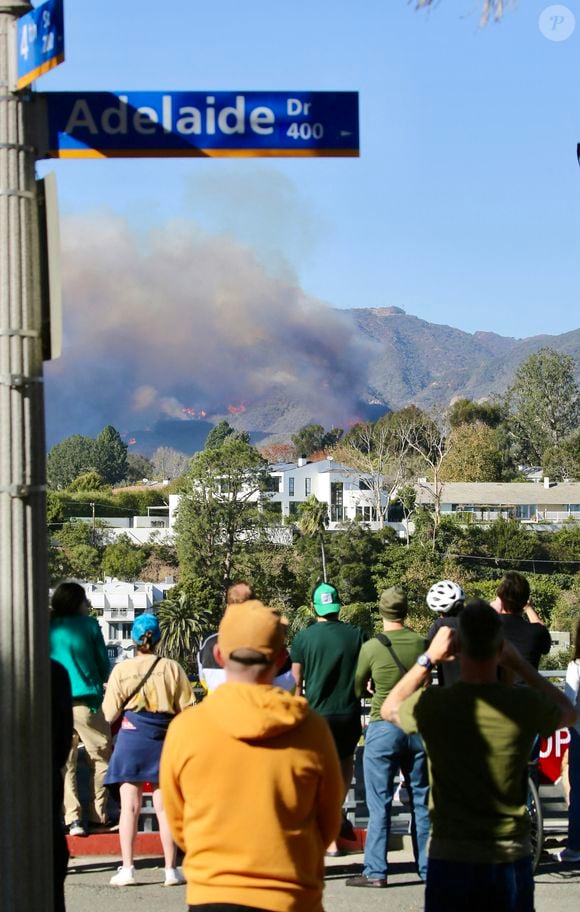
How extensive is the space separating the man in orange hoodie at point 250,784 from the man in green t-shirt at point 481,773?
608mm

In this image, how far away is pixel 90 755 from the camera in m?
6.38

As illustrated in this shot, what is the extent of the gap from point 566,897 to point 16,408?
4.04m

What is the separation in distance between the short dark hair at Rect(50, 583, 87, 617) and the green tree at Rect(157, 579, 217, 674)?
53.4 metres

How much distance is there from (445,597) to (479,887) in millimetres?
2103

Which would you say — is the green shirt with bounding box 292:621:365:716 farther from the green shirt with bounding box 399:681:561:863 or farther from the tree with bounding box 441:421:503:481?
the tree with bounding box 441:421:503:481

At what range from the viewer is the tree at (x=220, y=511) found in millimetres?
78438

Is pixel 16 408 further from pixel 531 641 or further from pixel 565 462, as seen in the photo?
pixel 565 462

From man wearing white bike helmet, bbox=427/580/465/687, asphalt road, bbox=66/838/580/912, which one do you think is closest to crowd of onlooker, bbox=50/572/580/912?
man wearing white bike helmet, bbox=427/580/465/687

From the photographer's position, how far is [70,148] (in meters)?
2.98

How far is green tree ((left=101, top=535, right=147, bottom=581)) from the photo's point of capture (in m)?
82.8

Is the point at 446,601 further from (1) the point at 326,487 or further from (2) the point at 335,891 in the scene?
(1) the point at 326,487

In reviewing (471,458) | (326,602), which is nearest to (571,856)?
(326,602)

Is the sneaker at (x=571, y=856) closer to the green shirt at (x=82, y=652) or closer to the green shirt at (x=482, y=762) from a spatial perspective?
the green shirt at (x=82, y=652)

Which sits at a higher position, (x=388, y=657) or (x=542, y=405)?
(x=542, y=405)
